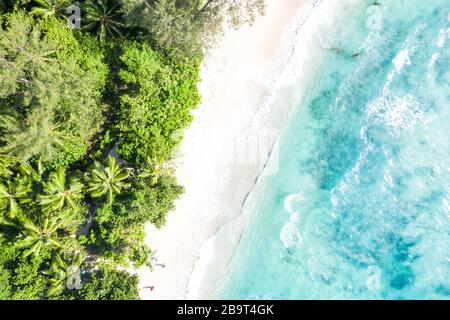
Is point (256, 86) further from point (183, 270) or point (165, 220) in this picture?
point (183, 270)

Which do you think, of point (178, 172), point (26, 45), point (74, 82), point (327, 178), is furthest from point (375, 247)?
point (26, 45)

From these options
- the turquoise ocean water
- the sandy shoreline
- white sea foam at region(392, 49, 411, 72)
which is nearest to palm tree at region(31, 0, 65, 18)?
the sandy shoreline

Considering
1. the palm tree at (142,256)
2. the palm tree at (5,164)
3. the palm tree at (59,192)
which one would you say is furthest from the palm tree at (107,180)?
the palm tree at (5,164)

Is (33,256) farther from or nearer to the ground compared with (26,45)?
nearer to the ground

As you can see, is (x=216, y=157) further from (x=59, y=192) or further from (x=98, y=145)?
(x=59, y=192)

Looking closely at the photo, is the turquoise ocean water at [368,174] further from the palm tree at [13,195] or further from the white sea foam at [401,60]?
the palm tree at [13,195]

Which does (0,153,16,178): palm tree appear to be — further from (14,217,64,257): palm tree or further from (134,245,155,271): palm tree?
(134,245,155,271): palm tree
